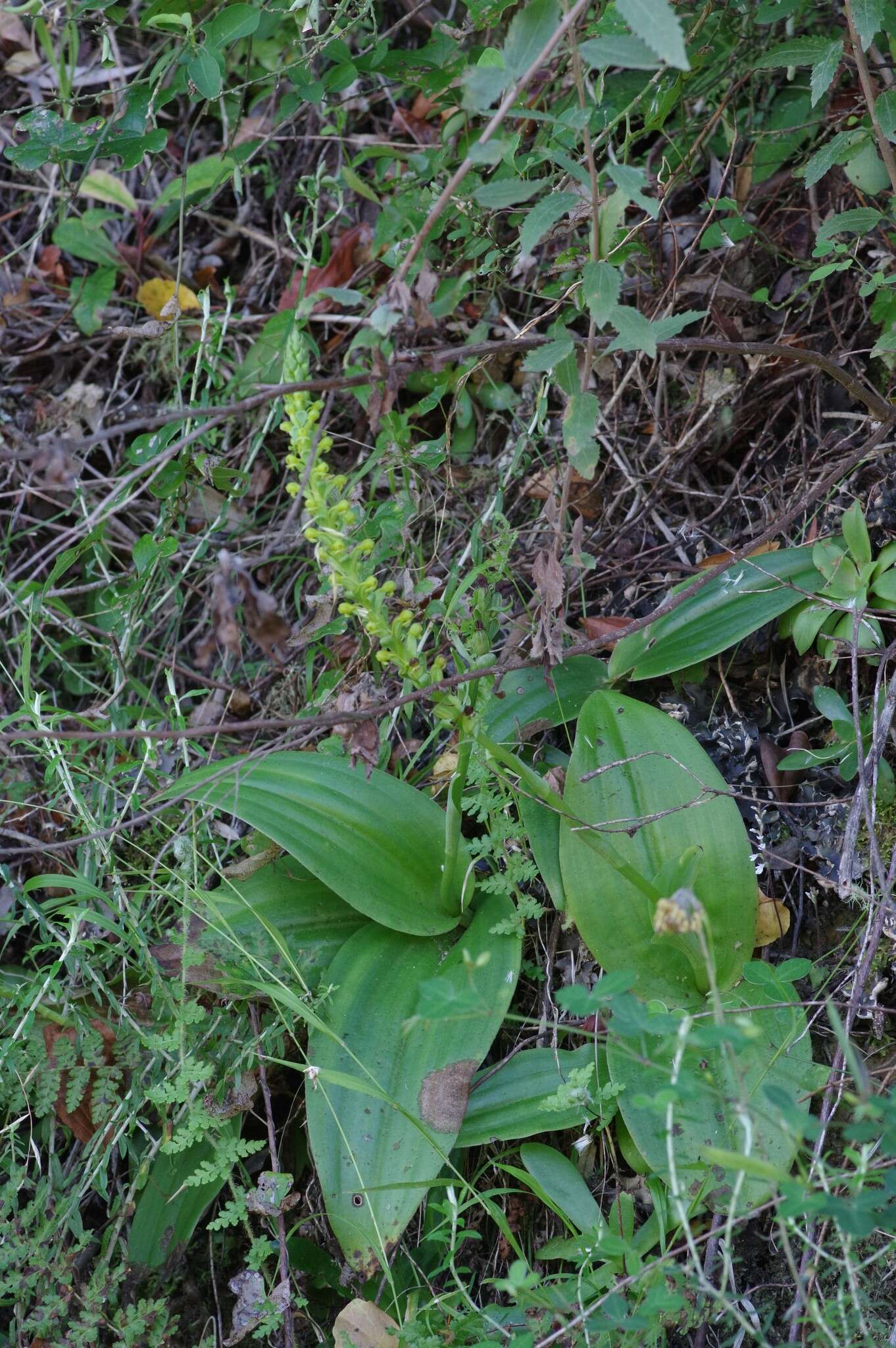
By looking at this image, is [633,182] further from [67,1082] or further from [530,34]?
[67,1082]

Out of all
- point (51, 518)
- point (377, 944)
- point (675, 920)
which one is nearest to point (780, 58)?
point (675, 920)

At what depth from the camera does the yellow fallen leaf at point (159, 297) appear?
8.85 feet

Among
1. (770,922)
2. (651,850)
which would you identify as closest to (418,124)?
(651,850)

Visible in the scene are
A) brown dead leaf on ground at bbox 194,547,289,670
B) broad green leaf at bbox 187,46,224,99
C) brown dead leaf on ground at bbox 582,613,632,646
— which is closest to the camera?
brown dead leaf on ground at bbox 194,547,289,670

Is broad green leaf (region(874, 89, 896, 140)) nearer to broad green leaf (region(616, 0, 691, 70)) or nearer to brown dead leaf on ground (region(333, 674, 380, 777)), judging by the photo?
broad green leaf (region(616, 0, 691, 70))

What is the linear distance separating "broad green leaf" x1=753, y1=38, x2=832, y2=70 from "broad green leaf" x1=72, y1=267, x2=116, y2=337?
5.56 ft

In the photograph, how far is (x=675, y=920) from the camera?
1000mm

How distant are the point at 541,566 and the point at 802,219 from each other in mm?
1256

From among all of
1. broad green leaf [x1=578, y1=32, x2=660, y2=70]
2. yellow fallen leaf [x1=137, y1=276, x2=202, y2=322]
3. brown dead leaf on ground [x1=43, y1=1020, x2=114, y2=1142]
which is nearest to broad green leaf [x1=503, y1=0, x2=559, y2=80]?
broad green leaf [x1=578, y1=32, x2=660, y2=70]

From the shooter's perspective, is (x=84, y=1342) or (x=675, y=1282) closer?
(x=675, y=1282)

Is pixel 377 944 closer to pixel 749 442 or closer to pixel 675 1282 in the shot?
pixel 675 1282

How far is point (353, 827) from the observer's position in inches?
65.6

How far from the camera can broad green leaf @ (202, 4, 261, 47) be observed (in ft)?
5.71

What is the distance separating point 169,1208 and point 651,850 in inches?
34.8
